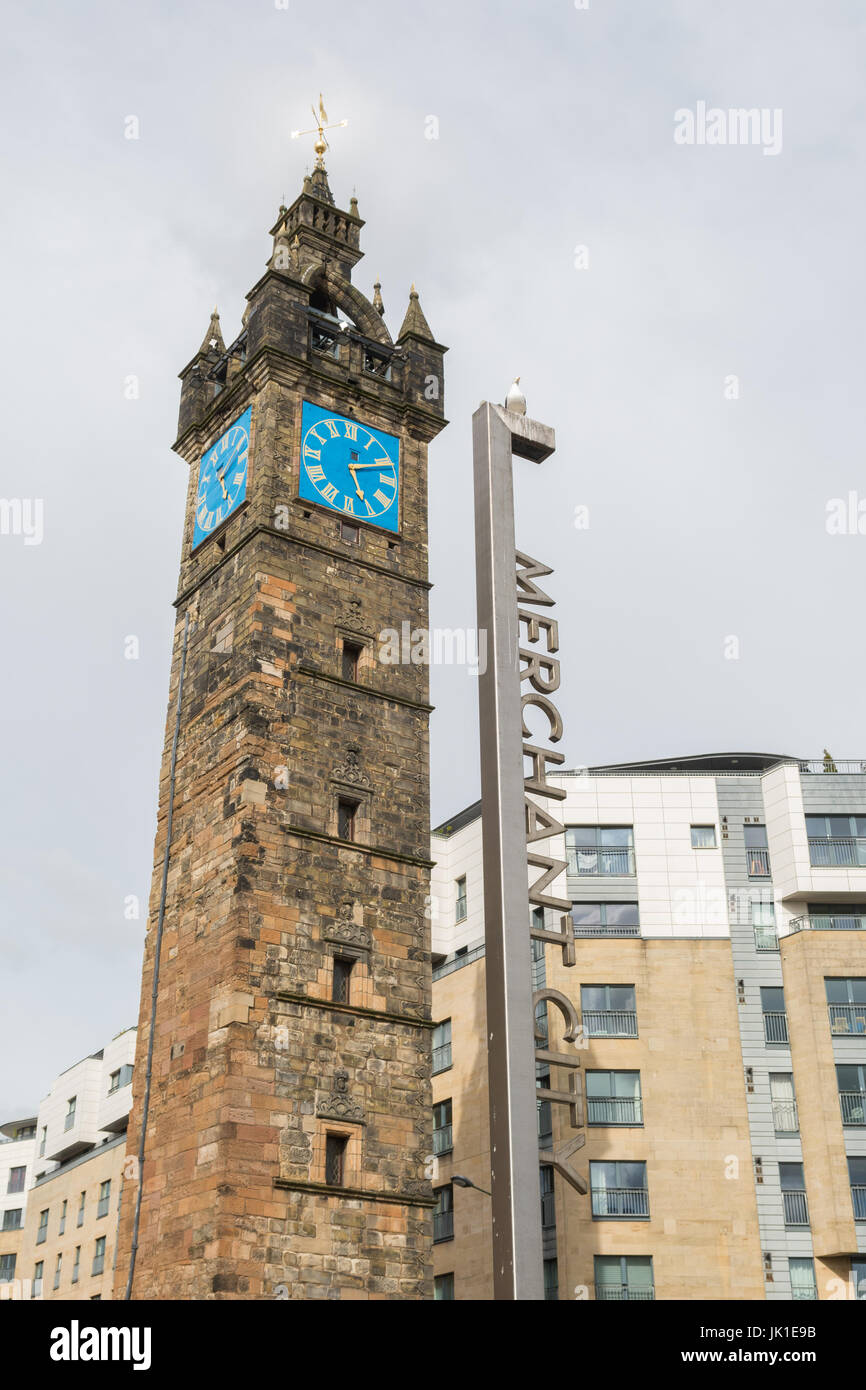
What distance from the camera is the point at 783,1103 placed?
5150 cm

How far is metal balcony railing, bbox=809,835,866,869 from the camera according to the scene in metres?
54.7

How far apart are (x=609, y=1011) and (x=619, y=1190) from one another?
20.3 ft

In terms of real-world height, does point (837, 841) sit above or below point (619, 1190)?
above

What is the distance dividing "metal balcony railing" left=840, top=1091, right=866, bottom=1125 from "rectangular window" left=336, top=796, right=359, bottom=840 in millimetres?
21960

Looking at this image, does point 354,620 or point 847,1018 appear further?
point 847,1018

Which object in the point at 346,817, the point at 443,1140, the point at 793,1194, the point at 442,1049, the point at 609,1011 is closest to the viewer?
the point at 346,817

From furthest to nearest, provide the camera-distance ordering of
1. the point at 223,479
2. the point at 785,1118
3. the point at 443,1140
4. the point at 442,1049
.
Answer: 1. the point at 442,1049
2. the point at 443,1140
3. the point at 785,1118
4. the point at 223,479

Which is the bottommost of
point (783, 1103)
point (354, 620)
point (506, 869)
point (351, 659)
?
point (506, 869)

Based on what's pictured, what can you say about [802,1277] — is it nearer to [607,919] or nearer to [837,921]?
[837,921]

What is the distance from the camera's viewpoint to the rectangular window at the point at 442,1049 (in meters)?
57.0

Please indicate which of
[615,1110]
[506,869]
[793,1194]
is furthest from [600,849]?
[506,869]

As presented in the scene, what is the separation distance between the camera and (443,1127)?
55.8 meters
